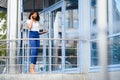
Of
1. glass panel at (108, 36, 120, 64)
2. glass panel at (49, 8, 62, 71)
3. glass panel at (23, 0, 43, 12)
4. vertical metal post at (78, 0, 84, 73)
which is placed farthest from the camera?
glass panel at (23, 0, 43, 12)

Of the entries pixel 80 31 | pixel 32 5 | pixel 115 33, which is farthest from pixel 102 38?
pixel 32 5

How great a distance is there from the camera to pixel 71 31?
10.1 metres

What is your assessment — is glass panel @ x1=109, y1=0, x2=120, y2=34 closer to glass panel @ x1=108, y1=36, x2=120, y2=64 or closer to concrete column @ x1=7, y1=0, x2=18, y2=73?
glass panel @ x1=108, y1=36, x2=120, y2=64

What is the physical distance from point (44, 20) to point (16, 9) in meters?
3.94

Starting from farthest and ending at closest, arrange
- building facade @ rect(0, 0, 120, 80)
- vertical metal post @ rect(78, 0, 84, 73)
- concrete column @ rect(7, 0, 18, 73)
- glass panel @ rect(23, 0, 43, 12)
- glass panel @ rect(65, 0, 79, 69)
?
1. glass panel @ rect(23, 0, 43, 12)
2. glass panel @ rect(65, 0, 79, 69)
3. concrete column @ rect(7, 0, 18, 73)
4. vertical metal post @ rect(78, 0, 84, 73)
5. building facade @ rect(0, 0, 120, 80)

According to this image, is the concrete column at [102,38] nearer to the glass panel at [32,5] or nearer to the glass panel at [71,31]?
the glass panel at [71,31]

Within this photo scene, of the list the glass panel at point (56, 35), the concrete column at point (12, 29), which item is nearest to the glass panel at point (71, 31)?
the glass panel at point (56, 35)

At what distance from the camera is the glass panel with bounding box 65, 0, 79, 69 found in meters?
9.42

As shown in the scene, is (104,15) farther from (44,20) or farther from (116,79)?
(44,20)

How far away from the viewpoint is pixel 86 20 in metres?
8.68

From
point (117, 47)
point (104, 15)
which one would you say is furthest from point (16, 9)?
point (104, 15)

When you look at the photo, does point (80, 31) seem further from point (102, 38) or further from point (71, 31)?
point (102, 38)

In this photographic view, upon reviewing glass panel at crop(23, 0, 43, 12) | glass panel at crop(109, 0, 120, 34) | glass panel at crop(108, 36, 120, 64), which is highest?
glass panel at crop(23, 0, 43, 12)

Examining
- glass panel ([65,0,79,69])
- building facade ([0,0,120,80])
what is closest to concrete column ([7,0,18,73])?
building facade ([0,0,120,80])
